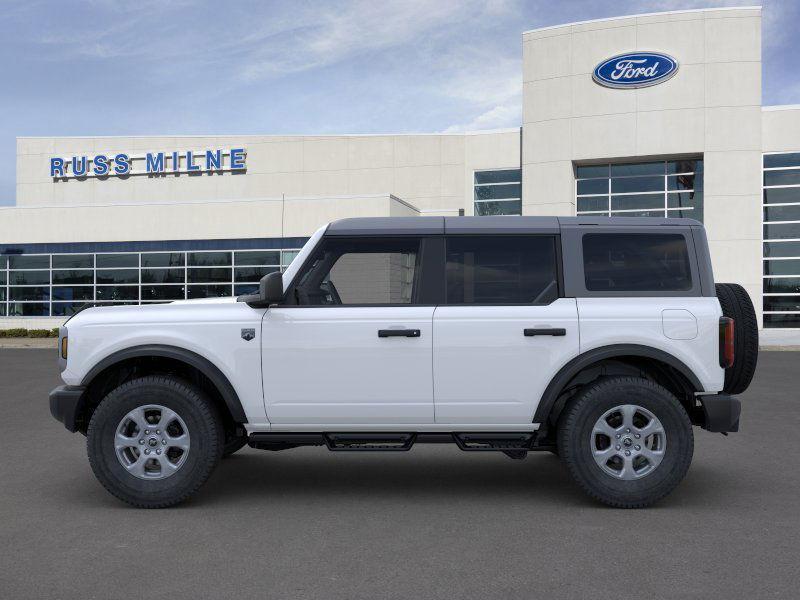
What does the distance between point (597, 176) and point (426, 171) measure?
833 cm

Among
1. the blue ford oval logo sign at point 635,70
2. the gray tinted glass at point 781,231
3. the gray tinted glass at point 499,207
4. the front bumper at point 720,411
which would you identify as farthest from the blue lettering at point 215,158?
the front bumper at point 720,411

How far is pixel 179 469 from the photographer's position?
568 cm

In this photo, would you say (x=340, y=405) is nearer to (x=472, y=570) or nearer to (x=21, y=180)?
(x=472, y=570)

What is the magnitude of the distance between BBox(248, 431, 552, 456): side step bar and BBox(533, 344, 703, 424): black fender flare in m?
0.26

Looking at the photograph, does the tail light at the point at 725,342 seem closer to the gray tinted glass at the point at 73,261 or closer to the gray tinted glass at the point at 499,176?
the gray tinted glass at the point at 499,176

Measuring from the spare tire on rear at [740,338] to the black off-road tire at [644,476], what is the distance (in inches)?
23.0

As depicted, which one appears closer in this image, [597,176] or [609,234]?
[609,234]

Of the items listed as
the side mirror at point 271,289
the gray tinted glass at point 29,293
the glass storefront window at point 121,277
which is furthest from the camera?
the gray tinted glass at point 29,293

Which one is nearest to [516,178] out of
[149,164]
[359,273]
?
[149,164]

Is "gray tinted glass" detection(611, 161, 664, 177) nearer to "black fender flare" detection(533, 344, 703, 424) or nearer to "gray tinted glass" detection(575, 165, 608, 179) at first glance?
"gray tinted glass" detection(575, 165, 608, 179)

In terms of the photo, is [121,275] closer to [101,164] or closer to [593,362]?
[101,164]

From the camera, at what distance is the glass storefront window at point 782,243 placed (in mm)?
31359

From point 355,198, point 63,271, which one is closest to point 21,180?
point 63,271

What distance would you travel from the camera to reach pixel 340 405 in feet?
18.7
